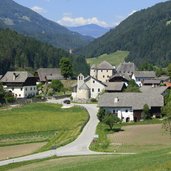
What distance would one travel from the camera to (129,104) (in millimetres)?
64812

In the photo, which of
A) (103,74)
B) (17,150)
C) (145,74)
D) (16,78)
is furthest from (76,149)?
(145,74)

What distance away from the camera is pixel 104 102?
65.4 m

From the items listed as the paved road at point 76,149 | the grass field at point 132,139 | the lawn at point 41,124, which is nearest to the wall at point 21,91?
the lawn at point 41,124

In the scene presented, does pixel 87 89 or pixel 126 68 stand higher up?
pixel 126 68

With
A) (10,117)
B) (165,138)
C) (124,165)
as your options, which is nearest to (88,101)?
(10,117)

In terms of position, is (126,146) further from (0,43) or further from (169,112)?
(0,43)

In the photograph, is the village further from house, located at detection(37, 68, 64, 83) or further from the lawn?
the lawn

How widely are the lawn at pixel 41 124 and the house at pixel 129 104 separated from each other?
3605 mm

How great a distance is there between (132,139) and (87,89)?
39602 mm

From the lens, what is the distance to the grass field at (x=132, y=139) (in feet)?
142

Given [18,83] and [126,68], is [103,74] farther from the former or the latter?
[18,83]

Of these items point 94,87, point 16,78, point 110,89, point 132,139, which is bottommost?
point 132,139

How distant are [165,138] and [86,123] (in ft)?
47.7

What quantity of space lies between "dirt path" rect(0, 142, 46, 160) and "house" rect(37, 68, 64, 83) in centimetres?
6875
